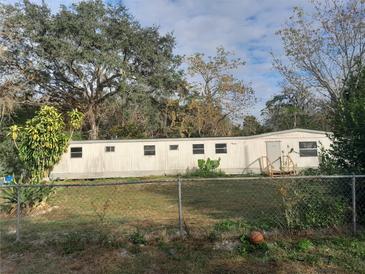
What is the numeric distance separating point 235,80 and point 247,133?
5.91 m

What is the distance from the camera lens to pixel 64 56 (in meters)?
22.5

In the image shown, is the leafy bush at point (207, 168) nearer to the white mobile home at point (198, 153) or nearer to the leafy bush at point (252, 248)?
the white mobile home at point (198, 153)

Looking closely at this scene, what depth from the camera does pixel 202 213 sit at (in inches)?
310

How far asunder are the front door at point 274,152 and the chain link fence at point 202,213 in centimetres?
942

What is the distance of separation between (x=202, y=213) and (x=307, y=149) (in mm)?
12740

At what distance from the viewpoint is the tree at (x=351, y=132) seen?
6098 mm

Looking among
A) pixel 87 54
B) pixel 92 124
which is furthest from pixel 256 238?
pixel 92 124

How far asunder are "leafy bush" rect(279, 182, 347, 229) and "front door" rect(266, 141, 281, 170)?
43.4 feet

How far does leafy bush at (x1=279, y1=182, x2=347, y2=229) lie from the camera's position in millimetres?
5617

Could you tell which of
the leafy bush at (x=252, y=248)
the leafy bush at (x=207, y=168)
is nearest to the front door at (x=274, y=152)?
the leafy bush at (x=207, y=168)

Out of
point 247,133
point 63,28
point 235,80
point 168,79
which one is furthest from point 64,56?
point 247,133

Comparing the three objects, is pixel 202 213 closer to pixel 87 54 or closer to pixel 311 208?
pixel 311 208

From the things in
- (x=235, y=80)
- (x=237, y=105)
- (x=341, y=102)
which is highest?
(x=235, y=80)

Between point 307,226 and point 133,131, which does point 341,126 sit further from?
point 133,131
